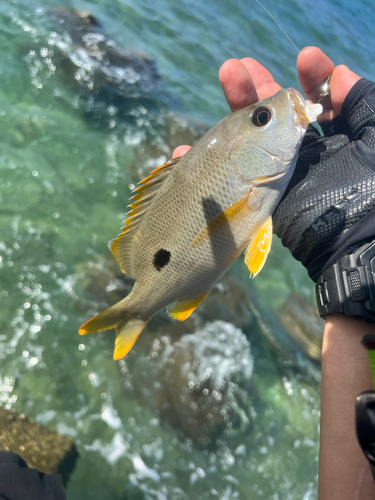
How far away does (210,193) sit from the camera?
7.21ft

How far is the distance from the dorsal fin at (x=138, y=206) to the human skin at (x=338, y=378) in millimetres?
1062

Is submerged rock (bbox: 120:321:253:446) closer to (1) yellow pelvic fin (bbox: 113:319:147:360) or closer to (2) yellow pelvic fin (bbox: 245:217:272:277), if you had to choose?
(1) yellow pelvic fin (bbox: 113:319:147:360)

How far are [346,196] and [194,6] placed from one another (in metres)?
10.3

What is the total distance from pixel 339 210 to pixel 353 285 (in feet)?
1.74

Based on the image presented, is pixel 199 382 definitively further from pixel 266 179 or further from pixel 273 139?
pixel 273 139

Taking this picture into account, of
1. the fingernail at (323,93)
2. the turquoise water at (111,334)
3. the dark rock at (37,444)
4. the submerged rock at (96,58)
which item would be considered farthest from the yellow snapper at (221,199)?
the submerged rock at (96,58)

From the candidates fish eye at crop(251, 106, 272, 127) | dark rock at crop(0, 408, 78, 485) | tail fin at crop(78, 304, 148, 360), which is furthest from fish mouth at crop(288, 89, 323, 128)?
dark rock at crop(0, 408, 78, 485)

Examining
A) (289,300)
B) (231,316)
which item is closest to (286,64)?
(289,300)

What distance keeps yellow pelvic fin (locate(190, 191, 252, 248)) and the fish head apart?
0.50 feet

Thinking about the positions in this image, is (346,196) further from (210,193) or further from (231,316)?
(231,316)

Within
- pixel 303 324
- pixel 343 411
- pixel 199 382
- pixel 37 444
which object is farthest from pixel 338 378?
pixel 303 324

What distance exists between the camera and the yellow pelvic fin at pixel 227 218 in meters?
2.17

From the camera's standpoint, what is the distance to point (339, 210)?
2.42 m

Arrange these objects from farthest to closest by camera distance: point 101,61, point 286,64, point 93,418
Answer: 1. point 286,64
2. point 101,61
3. point 93,418
